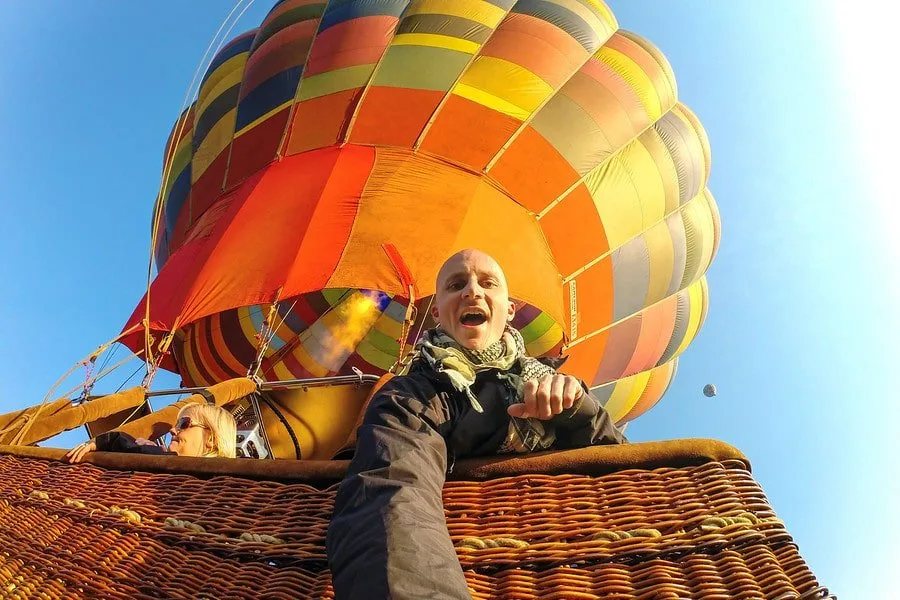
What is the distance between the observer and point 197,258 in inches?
165

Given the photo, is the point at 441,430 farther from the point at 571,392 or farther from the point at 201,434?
the point at 201,434

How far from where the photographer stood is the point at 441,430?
126 centimetres

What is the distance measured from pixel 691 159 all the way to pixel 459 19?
6.63ft

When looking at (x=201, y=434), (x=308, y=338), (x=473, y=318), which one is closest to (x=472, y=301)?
(x=473, y=318)

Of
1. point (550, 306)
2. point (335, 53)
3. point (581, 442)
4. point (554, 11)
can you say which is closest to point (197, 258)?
point (335, 53)

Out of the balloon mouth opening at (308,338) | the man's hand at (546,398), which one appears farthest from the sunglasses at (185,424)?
the balloon mouth opening at (308,338)

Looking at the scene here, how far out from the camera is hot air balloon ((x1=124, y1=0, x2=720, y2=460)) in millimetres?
3994

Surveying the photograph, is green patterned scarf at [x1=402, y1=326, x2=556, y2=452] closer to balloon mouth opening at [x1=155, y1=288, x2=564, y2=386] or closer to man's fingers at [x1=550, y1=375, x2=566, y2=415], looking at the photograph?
man's fingers at [x1=550, y1=375, x2=566, y2=415]

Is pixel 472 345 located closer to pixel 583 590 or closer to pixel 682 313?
pixel 583 590

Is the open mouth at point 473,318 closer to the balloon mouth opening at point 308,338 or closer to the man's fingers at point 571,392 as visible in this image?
the man's fingers at point 571,392

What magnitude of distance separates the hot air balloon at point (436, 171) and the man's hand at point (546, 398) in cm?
250

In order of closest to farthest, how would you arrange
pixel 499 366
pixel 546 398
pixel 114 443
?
pixel 546 398
pixel 499 366
pixel 114 443

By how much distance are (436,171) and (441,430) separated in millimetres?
3276

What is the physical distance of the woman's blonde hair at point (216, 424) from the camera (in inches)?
104
